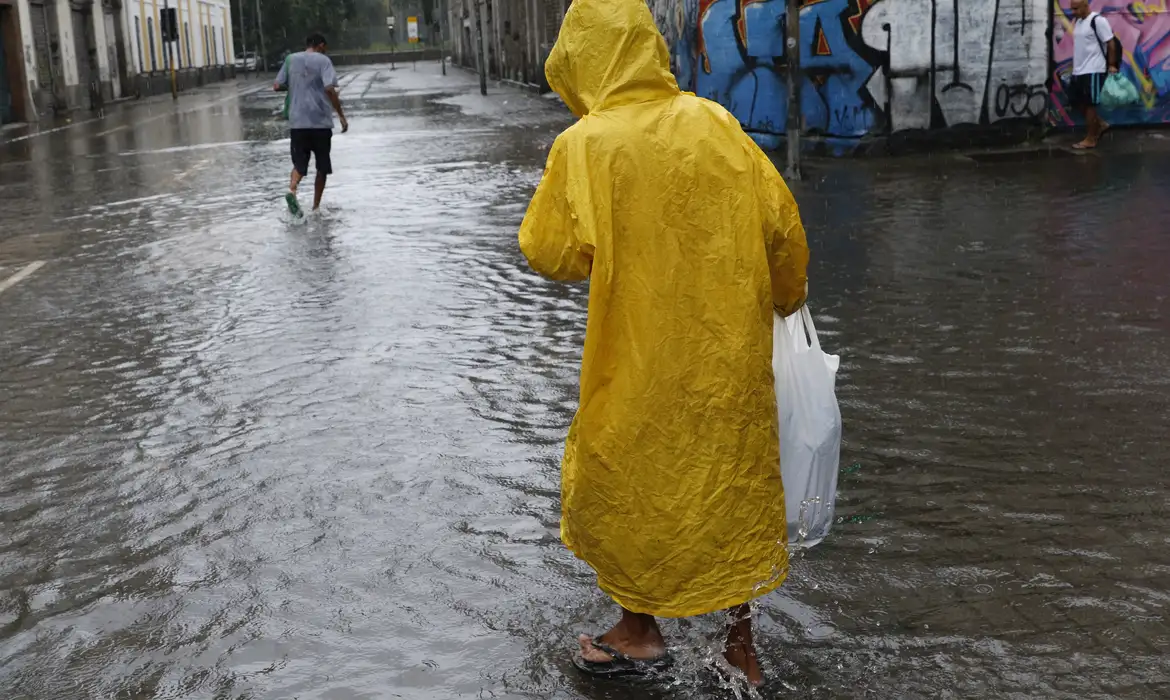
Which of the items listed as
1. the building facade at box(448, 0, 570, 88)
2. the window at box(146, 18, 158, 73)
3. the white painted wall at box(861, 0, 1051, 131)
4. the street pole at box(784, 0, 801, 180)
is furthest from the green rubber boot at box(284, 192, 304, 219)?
the window at box(146, 18, 158, 73)

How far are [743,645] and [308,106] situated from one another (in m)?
9.12

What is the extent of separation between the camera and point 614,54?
305cm

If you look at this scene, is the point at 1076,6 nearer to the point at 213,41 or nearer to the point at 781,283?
the point at 781,283

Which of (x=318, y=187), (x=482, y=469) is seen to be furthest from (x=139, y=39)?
(x=482, y=469)

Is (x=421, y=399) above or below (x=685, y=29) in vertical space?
below

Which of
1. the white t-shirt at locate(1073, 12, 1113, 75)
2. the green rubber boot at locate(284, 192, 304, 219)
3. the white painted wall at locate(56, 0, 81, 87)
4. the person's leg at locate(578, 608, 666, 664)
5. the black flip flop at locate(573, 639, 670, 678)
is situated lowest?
the black flip flop at locate(573, 639, 670, 678)

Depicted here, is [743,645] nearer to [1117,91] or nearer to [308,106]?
[308,106]

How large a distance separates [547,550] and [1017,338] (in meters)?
3.20

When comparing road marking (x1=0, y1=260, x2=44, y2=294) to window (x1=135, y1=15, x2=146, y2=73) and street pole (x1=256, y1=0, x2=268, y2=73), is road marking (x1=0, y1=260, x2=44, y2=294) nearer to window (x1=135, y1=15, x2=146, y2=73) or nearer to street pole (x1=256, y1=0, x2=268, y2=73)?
window (x1=135, y1=15, x2=146, y2=73)

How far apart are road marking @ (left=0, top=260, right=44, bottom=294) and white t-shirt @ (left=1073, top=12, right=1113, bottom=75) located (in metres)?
10.1

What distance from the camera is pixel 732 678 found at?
3.20 metres

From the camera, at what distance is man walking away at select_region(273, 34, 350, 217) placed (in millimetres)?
11359

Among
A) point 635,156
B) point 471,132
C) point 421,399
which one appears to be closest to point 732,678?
point 635,156

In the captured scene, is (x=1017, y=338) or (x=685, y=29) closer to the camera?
(x=1017, y=338)
